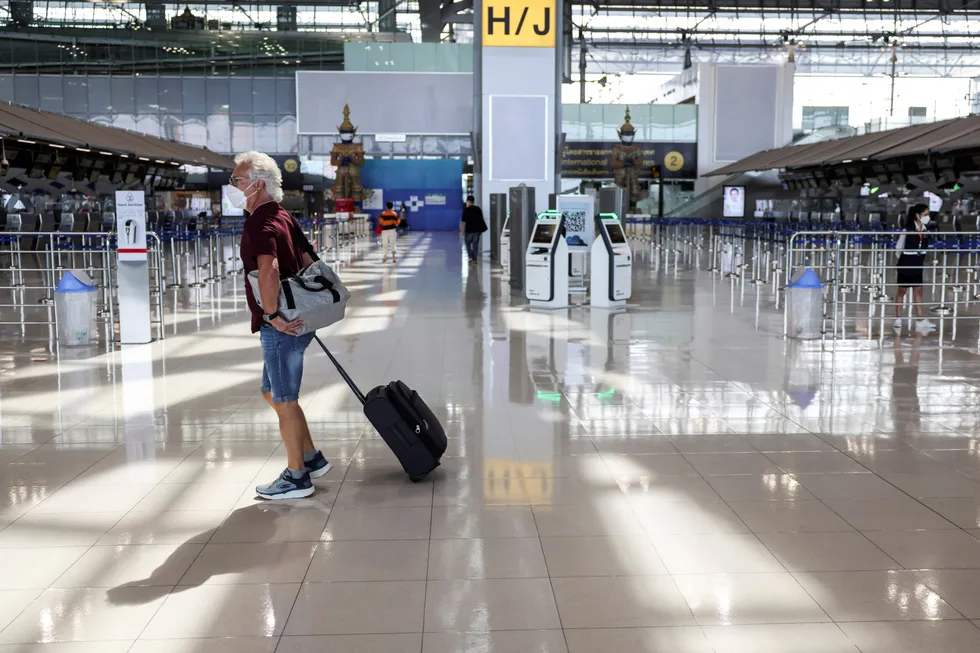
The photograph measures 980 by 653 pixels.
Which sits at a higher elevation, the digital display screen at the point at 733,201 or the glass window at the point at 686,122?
the glass window at the point at 686,122

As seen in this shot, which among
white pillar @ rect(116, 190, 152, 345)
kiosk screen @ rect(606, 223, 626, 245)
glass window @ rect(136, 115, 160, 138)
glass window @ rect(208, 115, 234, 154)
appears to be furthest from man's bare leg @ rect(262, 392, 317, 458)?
glass window @ rect(136, 115, 160, 138)

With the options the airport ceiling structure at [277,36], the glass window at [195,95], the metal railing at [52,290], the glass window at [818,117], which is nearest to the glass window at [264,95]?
the airport ceiling structure at [277,36]

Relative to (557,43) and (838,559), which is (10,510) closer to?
(838,559)

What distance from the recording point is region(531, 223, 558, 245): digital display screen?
1320 cm

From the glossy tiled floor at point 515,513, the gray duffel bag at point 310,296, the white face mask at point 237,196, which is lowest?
the glossy tiled floor at point 515,513

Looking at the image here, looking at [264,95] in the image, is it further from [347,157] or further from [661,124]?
[661,124]

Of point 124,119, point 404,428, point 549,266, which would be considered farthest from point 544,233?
point 124,119

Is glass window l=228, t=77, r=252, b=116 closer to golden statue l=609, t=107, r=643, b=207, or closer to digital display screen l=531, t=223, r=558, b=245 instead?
golden statue l=609, t=107, r=643, b=207

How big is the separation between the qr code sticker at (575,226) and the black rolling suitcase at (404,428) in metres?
9.77

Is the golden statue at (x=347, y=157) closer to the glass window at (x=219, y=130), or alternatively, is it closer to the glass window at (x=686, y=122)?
the glass window at (x=219, y=130)

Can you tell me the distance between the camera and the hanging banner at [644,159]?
41.4 metres

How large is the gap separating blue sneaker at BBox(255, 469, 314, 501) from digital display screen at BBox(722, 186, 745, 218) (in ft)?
124

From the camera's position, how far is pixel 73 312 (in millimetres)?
9469

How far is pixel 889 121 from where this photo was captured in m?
34.2
